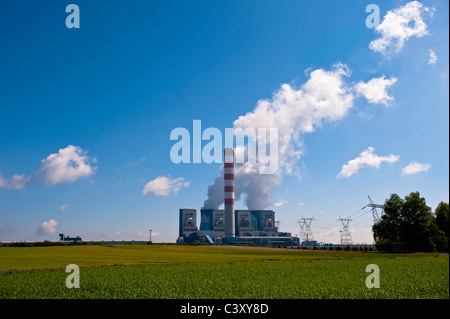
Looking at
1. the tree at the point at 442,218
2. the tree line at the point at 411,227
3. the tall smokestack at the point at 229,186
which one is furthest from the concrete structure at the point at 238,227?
the tree at the point at 442,218

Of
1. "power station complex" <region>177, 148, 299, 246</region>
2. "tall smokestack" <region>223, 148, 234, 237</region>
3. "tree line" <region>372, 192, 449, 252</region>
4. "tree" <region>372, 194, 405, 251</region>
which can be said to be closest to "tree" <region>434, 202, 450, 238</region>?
"tree line" <region>372, 192, 449, 252</region>

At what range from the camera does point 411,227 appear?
7162 cm

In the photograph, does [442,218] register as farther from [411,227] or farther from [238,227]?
[238,227]

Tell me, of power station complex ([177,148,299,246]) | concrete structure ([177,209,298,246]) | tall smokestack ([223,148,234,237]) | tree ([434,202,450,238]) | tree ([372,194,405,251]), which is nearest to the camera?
tree ([372,194,405,251])

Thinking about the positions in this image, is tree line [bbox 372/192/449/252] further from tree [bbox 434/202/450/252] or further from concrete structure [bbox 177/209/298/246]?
concrete structure [bbox 177/209/298/246]

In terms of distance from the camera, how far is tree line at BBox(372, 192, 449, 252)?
229 feet

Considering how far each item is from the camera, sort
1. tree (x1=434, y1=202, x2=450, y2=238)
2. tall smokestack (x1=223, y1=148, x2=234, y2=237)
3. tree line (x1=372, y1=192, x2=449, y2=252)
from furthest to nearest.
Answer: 1. tall smokestack (x1=223, y1=148, x2=234, y2=237)
2. tree (x1=434, y1=202, x2=450, y2=238)
3. tree line (x1=372, y1=192, x2=449, y2=252)

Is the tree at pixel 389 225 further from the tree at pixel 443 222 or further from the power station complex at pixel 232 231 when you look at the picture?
the power station complex at pixel 232 231

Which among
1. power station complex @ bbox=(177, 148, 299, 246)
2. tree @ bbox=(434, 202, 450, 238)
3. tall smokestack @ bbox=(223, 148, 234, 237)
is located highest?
tall smokestack @ bbox=(223, 148, 234, 237)

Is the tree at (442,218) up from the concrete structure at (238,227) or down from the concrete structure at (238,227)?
up

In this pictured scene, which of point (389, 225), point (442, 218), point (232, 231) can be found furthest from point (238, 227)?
point (442, 218)

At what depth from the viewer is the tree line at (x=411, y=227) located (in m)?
69.8

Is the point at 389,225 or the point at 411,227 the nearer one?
the point at 411,227
